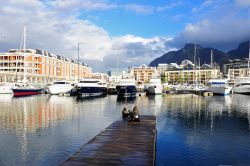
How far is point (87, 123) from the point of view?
4356 centimetres

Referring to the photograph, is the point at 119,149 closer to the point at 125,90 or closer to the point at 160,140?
the point at 160,140

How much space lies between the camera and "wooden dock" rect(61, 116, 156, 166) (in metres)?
19.4

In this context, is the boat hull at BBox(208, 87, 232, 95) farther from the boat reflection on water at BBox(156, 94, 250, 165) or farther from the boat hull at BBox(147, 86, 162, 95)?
the boat reflection on water at BBox(156, 94, 250, 165)

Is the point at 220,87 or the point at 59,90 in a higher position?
the point at 220,87

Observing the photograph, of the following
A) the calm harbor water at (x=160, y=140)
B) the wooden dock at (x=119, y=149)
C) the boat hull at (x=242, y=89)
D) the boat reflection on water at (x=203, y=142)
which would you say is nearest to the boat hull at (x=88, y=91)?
the calm harbor water at (x=160, y=140)

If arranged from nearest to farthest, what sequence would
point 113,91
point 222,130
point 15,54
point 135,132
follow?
point 135,132 < point 222,130 < point 113,91 < point 15,54

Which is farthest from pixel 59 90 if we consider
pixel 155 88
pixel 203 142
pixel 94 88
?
pixel 203 142

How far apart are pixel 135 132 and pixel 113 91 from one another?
111 m

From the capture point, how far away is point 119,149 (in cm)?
2273

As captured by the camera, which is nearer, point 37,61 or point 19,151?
point 19,151

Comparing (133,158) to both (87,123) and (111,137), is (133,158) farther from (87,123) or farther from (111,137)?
(87,123)

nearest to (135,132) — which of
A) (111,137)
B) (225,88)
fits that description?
(111,137)

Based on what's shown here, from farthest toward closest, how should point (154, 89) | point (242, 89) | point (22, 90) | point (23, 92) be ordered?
point (242, 89), point (154, 89), point (23, 92), point (22, 90)

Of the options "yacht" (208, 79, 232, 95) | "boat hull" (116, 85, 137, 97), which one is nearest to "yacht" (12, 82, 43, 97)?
"boat hull" (116, 85, 137, 97)
